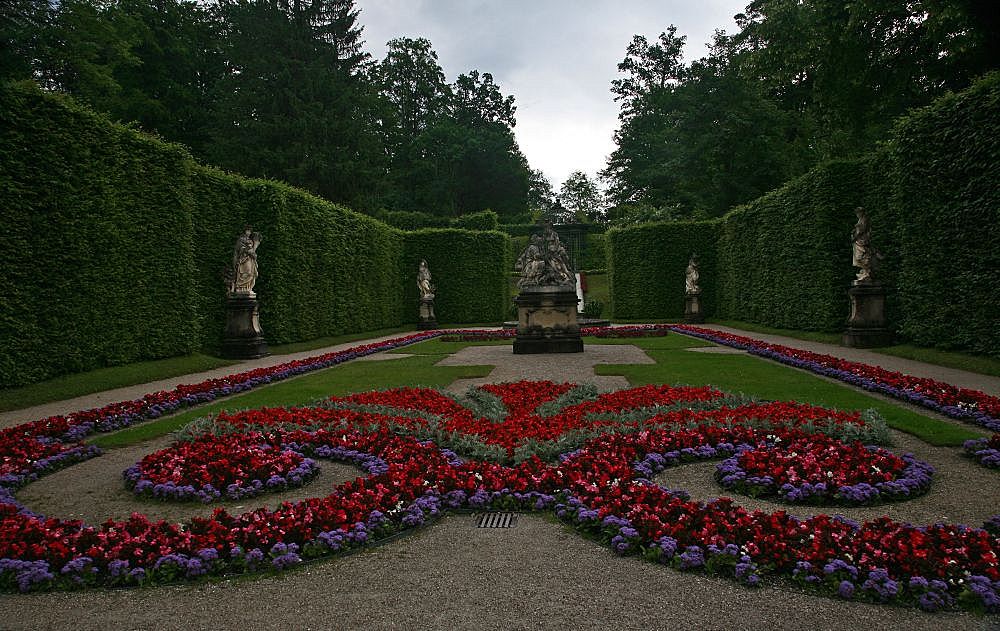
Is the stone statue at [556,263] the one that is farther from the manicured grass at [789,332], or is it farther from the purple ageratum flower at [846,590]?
the purple ageratum flower at [846,590]

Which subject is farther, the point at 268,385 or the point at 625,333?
the point at 625,333

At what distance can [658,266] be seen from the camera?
31.8 m

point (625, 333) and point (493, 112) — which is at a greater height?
point (493, 112)

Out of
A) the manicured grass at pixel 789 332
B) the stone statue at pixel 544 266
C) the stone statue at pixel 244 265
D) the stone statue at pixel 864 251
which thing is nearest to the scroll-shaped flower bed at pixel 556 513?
the stone statue at pixel 244 265

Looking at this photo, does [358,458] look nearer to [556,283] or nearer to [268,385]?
[268,385]

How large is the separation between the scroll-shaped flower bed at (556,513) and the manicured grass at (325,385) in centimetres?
123

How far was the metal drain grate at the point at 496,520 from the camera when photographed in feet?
13.7

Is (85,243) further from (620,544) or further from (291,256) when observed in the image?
(620,544)

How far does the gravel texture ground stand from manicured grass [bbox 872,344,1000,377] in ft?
28.4

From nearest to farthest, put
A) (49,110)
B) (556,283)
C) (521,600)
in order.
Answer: (521,600)
(49,110)
(556,283)

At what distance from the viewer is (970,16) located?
15.7 meters

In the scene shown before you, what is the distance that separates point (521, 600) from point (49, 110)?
1304 cm

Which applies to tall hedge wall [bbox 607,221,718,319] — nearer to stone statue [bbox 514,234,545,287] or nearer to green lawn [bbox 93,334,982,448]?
stone statue [bbox 514,234,545,287]

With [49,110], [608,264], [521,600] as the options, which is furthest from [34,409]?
[608,264]
